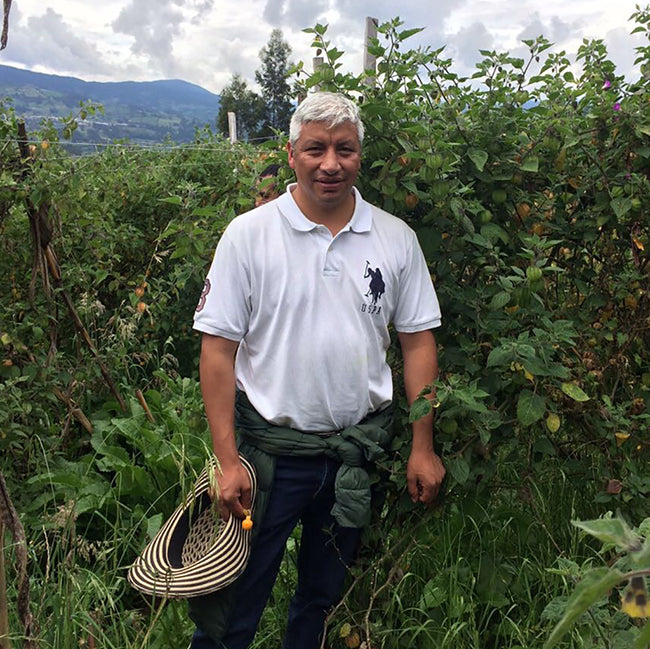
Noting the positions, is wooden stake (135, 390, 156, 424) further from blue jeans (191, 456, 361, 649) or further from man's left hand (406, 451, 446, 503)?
man's left hand (406, 451, 446, 503)

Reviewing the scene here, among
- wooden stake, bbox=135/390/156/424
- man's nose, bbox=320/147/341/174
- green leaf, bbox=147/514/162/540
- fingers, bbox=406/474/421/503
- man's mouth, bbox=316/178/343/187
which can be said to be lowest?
green leaf, bbox=147/514/162/540

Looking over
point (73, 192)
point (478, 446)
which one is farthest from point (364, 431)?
point (73, 192)

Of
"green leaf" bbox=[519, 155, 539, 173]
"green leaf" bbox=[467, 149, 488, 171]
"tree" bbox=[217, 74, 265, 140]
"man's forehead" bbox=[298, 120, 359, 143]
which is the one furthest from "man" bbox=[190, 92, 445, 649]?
"tree" bbox=[217, 74, 265, 140]

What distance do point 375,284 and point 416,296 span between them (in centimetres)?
15

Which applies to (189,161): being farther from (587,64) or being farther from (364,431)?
(364,431)

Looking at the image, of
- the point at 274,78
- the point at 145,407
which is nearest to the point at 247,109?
the point at 274,78

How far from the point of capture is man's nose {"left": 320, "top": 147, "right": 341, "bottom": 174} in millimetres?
2207

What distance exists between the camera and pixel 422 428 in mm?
2377

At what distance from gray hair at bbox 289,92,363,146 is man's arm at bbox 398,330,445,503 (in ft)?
2.17

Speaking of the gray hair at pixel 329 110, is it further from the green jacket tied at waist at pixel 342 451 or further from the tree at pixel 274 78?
the tree at pixel 274 78

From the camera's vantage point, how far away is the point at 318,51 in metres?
2.32

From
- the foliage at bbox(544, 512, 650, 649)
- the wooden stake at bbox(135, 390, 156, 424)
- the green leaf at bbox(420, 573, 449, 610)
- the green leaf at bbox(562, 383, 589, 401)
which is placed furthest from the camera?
the wooden stake at bbox(135, 390, 156, 424)

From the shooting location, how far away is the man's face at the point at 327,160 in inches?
87.0

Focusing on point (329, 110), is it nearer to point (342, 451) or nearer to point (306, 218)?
point (306, 218)
